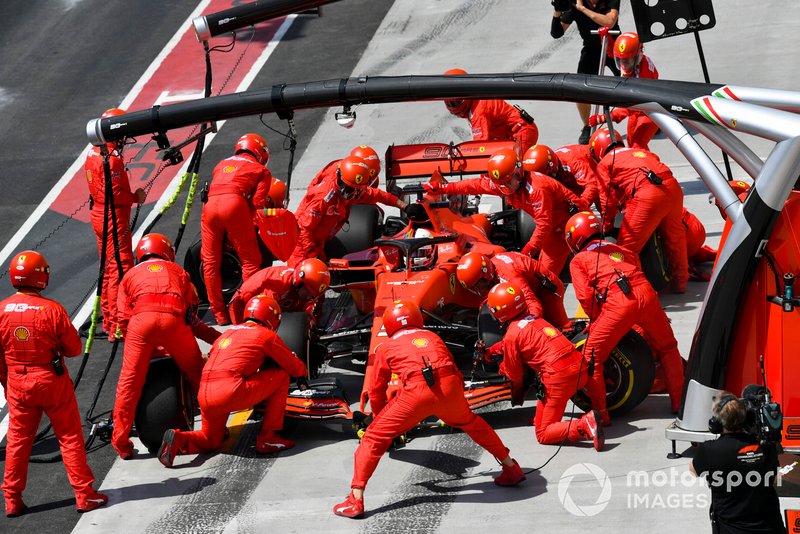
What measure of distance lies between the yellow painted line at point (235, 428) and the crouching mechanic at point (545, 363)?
239 cm

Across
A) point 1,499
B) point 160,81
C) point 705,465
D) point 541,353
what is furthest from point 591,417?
point 160,81

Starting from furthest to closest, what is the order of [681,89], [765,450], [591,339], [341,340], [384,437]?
[341,340], [591,339], [384,437], [681,89], [765,450]

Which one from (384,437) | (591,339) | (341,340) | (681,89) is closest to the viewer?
(681,89)

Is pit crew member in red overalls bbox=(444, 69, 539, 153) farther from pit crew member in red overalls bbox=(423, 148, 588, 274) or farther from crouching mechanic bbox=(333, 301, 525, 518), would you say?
crouching mechanic bbox=(333, 301, 525, 518)

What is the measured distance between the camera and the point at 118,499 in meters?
10.1

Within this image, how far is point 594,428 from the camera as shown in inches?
386

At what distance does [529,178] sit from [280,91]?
281 cm

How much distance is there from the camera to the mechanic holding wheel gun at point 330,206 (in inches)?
481

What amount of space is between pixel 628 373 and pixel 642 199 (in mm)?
2201

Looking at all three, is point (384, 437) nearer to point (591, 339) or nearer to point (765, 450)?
point (591, 339)

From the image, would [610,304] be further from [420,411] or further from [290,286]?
[290,286]

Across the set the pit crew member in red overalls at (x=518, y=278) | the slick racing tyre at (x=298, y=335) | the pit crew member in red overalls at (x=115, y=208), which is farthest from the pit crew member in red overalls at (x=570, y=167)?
the pit crew member in red overalls at (x=115, y=208)

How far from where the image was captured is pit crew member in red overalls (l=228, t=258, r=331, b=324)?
11.3 metres

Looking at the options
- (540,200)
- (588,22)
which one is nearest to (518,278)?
(540,200)
